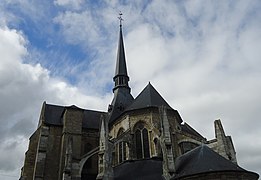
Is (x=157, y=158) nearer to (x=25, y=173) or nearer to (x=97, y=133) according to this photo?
(x=97, y=133)

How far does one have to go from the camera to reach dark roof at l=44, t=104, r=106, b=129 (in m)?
22.7

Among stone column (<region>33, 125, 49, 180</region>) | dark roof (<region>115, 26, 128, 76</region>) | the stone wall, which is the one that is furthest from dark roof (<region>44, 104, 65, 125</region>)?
dark roof (<region>115, 26, 128, 76</region>)

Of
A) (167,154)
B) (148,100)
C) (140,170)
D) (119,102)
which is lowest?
(140,170)

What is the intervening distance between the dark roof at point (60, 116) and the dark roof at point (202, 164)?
35.3ft

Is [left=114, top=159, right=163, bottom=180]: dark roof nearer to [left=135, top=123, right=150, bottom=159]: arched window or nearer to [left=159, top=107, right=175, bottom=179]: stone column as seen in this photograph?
[left=159, top=107, right=175, bottom=179]: stone column

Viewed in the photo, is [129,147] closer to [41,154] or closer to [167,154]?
[167,154]

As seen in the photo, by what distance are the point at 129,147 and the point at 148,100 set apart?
3783 mm

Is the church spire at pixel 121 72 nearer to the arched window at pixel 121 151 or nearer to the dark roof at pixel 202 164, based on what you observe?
the arched window at pixel 121 151

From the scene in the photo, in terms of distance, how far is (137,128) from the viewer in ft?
63.0

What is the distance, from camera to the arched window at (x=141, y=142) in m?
18.3

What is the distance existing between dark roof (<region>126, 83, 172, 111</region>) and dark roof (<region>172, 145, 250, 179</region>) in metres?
5.61

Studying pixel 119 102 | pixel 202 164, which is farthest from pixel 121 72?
pixel 202 164

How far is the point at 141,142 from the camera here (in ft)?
Result: 61.6

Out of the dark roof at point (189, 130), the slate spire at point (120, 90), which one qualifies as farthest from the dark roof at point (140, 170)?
the slate spire at point (120, 90)
